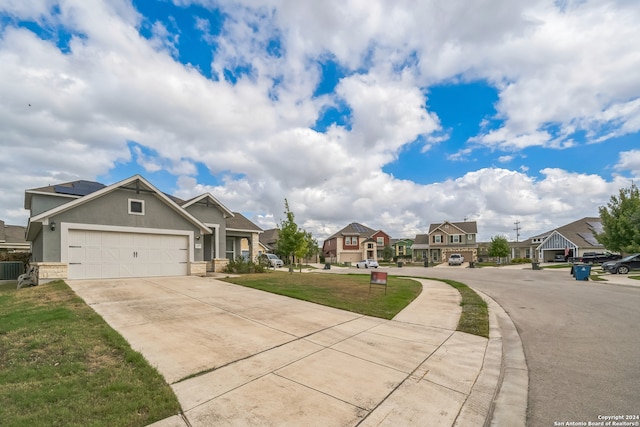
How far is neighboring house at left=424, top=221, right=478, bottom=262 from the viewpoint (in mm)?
58594

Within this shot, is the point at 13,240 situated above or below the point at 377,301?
above

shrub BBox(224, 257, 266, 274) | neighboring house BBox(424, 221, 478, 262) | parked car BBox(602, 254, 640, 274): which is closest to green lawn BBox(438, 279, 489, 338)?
shrub BBox(224, 257, 266, 274)

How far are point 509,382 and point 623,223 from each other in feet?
119

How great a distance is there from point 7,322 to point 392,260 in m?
63.0

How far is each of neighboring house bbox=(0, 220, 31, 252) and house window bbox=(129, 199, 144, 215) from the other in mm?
22955

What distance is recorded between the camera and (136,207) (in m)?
17.8

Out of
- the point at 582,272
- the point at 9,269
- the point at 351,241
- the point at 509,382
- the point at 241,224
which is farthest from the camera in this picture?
the point at 351,241

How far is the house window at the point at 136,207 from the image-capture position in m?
17.5

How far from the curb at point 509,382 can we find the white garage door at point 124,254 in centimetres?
1640

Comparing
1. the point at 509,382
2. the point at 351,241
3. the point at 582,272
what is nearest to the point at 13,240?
the point at 509,382

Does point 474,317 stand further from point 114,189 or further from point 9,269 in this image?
point 9,269

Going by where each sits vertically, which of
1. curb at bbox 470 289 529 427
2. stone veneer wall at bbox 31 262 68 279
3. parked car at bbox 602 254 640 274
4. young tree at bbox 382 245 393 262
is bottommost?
young tree at bbox 382 245 393 262

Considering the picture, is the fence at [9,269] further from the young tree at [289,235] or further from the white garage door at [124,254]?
the young tree at [289,235]

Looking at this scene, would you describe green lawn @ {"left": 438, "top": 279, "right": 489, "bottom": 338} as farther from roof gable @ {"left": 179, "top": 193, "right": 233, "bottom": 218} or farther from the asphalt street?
roof gable @ {"left": 179, "top": 193, "right": 233, "bottom": 218}
